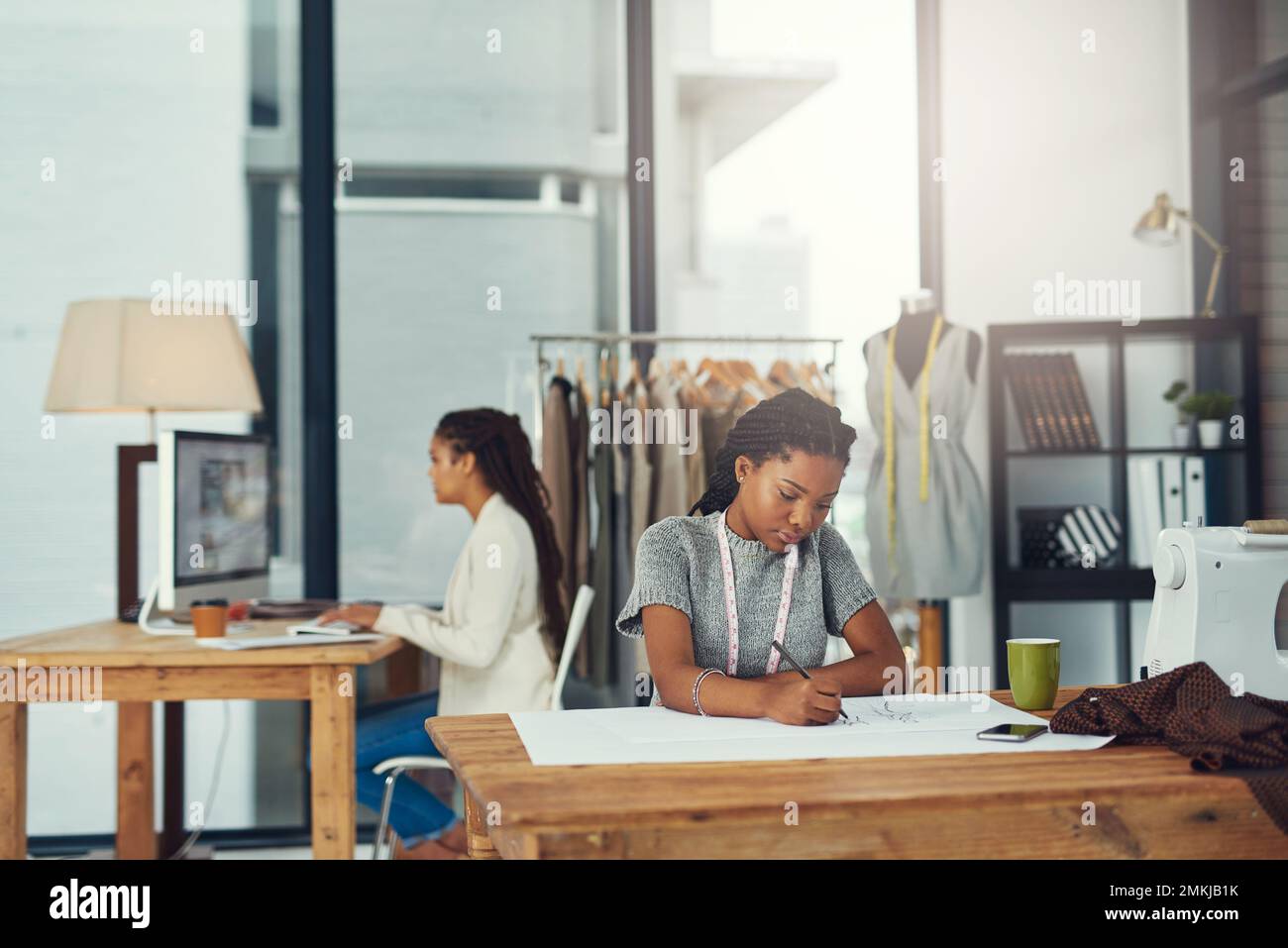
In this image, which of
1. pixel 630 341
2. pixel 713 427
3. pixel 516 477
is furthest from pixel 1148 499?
pixel 516 477

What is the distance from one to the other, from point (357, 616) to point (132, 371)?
→ 980mm

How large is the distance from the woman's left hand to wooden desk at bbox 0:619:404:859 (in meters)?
0.19

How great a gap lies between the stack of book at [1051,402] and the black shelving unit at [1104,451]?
44 mm

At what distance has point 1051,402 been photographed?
4.07 metres

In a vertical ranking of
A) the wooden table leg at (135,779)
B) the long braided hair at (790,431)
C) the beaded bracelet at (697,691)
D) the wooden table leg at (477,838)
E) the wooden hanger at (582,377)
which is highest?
the wooden hanger at (582,377)

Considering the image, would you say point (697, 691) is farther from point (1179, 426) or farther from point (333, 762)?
point (1179, 426)

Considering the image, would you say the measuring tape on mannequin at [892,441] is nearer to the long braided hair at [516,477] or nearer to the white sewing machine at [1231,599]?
the long braided hair at [516,477]

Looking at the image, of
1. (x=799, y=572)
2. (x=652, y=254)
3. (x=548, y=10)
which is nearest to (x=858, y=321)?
(x=652, y=254)

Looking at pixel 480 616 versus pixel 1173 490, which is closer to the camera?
pixel 480 616

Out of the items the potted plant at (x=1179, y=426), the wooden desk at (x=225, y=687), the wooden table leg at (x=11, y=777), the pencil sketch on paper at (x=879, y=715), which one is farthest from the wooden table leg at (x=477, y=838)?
the potted plant at (x=1179, y=426)

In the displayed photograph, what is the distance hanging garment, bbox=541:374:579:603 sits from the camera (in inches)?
149

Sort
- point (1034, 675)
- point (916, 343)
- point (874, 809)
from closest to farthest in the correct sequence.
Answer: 1. point (874, 809)
2. point (1034, 675)
3. point (916, 343)

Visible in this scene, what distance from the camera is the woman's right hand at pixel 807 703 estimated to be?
159 centimetres
